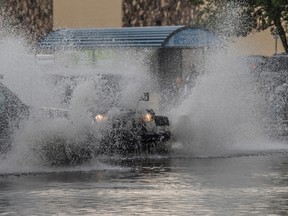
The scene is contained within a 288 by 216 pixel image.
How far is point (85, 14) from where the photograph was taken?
6488cm

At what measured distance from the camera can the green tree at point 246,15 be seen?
67625 mm

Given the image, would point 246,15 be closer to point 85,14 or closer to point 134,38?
point 85,14

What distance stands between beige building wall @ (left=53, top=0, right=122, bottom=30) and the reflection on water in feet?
129

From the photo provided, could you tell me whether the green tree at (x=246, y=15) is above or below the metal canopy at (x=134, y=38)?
above

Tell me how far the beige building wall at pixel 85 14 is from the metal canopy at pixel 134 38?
14.2 m

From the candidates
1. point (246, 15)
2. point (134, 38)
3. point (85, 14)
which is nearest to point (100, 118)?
point (134, 38)

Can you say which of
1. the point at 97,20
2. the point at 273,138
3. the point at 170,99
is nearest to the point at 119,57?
the point at 170,99

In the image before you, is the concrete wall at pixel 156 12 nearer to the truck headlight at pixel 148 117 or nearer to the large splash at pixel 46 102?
the large splash at pixel 46 102

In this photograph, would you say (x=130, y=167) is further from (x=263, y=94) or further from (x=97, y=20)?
(x=97, y=20)

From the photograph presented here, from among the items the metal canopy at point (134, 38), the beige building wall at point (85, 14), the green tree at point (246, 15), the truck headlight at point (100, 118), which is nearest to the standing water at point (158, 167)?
the truck headlight at point (100, 118)

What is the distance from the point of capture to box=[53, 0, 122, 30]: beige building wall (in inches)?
2527

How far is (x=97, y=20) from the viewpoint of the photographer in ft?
215

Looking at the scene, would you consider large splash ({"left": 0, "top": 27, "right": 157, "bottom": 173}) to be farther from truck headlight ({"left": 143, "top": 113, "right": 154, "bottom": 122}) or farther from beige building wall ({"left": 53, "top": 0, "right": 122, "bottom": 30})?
beige building wall ({"left": 53, "top": 0, "right": 122, "bottom": 30})

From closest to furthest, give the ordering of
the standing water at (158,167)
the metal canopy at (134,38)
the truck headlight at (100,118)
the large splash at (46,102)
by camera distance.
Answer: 1. the standing water at (158,167)
2. the large splash at (46,102)
3. the truck headlight at (100,118)
4. the metal canopy at (134,38)
